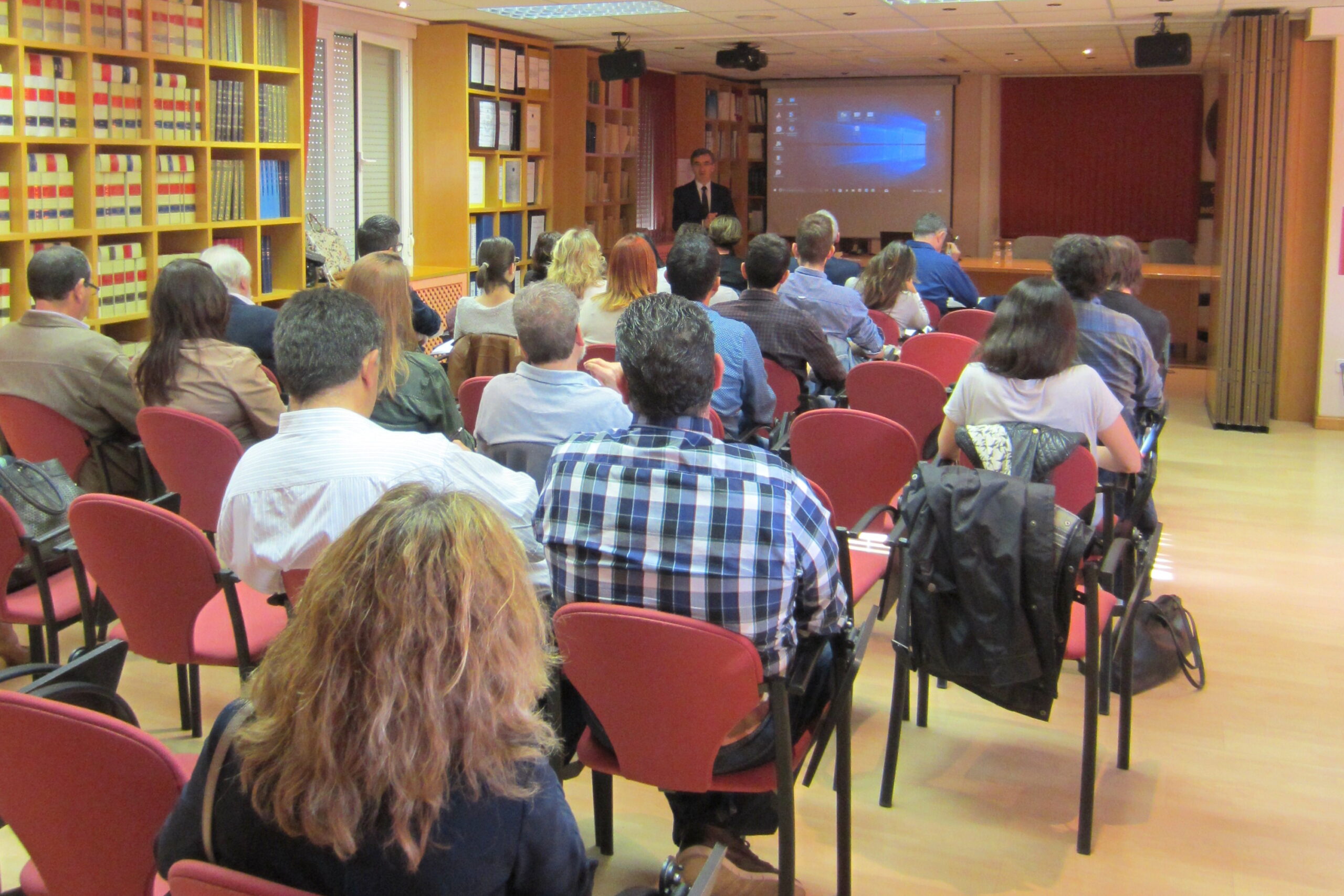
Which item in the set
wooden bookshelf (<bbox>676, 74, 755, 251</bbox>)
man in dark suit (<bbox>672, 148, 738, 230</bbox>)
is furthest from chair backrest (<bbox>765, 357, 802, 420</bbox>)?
wooden bookshelf (<bbox>676, 74, 755, 251</bbox>)

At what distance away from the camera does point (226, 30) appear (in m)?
6.23

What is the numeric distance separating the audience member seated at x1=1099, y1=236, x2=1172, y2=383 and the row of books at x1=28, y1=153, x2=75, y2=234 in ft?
15.1

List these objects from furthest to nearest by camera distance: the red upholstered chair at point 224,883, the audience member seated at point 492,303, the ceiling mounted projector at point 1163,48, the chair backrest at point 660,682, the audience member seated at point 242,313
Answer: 1. the ceiling mounted projector at point 1163,48
2. the audience member seated at point 492,303
3. the audience member seated at point 242,313
4. the chair backrest at point 660,682
5. the red upholstered chair at point 224,883

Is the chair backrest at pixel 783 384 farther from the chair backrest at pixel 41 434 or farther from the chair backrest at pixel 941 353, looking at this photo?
the chair backrest at pixel 41 434

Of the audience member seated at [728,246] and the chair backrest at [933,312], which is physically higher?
the audience member seated at [728,246]

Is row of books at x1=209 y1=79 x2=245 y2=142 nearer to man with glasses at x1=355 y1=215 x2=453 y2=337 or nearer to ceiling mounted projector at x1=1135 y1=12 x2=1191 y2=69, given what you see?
man with glasses at x1=355 y1=215 x2=453 y2=337

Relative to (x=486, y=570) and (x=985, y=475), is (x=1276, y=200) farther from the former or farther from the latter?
(x=486, y=570)

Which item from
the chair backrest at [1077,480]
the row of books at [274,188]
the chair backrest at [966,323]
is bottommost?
the chair backrest at [1077,480]

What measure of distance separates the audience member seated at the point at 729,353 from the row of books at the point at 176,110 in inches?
116

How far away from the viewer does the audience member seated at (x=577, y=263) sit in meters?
5.43

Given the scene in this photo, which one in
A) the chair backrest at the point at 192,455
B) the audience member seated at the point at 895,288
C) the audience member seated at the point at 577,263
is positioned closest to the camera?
the chair backrest at the point at 192,455

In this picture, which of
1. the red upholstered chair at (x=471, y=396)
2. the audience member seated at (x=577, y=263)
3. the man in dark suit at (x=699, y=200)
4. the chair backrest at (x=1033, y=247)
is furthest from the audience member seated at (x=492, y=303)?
the chair backrest at (x=1033, y=247)

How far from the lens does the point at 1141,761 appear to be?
10.4 ft

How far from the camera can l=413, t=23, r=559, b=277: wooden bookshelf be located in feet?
28.2
